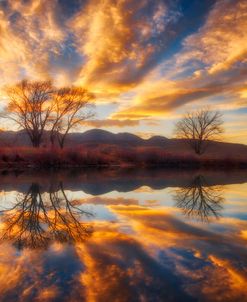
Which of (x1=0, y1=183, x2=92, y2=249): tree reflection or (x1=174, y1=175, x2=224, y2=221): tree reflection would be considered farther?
(x1=174, y1=175, x2=224, y2=221): tree reflection

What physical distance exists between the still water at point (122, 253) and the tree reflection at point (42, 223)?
18 mm

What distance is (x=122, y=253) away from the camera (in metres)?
4.50

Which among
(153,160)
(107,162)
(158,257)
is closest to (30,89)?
(107,162)

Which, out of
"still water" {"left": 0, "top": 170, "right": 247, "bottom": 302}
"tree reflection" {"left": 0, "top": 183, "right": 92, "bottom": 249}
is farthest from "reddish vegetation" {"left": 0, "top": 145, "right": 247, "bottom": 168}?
"still water" {"left": 0, "top": 170, "right": 247, "bottom": 302}

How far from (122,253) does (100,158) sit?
2706 centimetres

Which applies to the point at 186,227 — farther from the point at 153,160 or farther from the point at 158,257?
the point at 153,160

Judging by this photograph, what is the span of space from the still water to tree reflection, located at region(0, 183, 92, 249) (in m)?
0.02

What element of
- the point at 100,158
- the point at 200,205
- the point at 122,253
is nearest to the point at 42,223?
the point at 122,253

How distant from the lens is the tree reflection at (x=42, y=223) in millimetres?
5309

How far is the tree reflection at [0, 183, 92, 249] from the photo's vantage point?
209 inches

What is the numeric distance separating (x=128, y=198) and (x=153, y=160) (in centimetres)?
2355

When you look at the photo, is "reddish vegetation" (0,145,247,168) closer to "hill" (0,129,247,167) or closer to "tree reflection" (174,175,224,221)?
"hill" (0,129,247,167)

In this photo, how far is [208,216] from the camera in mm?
7488

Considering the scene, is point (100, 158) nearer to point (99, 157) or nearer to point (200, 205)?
point (99, 157)
